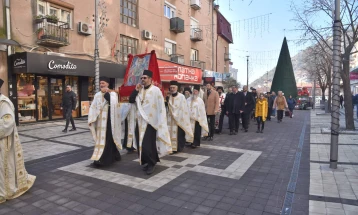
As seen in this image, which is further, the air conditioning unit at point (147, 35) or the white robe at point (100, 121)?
the air conditioning unit at point (147, 35)

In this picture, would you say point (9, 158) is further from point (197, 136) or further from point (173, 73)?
point (173, 73)

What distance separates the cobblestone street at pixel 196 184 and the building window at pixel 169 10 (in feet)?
58.1

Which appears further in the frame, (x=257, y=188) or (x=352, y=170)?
(x=352, y=170)

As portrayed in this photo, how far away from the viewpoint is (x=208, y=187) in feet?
14.5

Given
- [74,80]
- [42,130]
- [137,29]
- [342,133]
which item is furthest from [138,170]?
[137,29]

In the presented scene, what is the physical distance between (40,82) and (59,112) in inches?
74.6

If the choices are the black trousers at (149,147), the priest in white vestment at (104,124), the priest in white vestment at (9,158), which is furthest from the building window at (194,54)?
the priest in white vestment at (9,158)

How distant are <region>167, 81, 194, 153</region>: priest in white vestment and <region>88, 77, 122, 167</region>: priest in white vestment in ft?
5.02

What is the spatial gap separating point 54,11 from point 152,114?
1104 cm

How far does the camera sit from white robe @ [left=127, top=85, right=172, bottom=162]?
16.5 feet

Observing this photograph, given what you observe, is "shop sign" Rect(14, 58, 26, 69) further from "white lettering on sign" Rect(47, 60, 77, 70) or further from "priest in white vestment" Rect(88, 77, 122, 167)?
"priest in white vestment" Rect(88, 77, 122, 167)

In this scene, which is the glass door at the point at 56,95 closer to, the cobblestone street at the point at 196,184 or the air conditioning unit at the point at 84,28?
the air conditioning unit at the point at 84,28

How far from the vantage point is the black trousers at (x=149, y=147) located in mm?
4969

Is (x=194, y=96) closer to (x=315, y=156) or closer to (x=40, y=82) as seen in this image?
(x=315, y=156)
